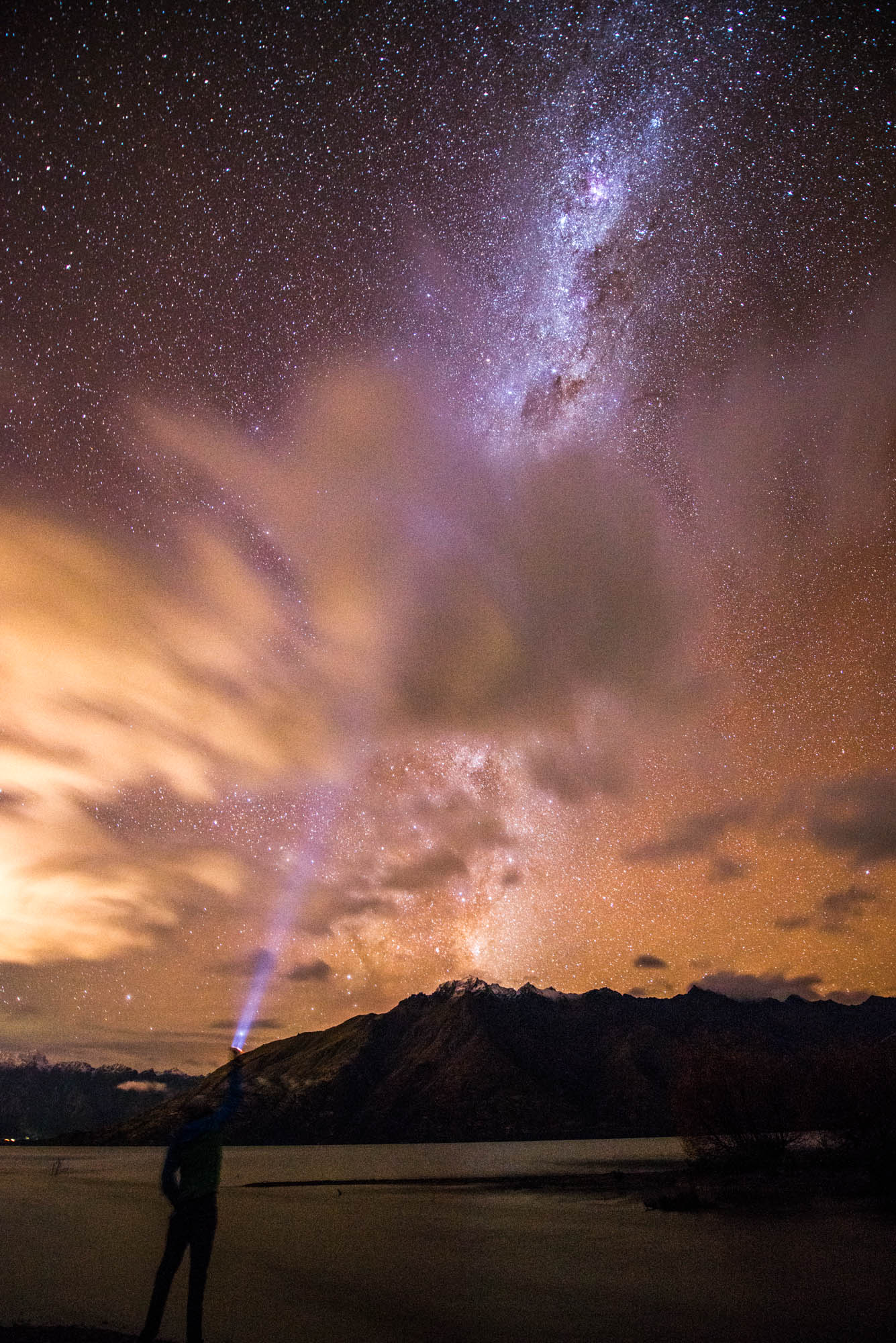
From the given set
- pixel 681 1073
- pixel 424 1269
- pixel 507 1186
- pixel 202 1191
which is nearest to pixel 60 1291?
pixel 424 1269

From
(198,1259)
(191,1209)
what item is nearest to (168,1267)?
(198,1259)

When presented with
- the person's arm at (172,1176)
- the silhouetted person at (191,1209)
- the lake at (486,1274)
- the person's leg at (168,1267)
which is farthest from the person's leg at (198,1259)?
the lake at (486,1274)

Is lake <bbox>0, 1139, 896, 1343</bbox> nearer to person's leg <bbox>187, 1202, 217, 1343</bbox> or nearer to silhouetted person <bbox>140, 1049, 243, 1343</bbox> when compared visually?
person's leg <bbox>187, 1202, 217, 1343</bbox>

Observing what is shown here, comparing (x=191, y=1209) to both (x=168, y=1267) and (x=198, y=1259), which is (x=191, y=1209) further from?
(x=168, y=1267)

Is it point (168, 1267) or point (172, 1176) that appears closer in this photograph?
point (168, 1267)

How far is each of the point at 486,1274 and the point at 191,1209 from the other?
20.2m

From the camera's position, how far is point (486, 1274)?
2583 cm

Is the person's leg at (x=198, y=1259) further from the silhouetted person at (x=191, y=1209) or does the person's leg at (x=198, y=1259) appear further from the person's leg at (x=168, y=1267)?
the person's leg at (x=168, y=1267)

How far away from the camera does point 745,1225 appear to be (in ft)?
117

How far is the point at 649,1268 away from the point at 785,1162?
140 feet

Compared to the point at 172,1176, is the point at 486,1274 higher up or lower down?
lower down

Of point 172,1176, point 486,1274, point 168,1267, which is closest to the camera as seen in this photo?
point 168,1267

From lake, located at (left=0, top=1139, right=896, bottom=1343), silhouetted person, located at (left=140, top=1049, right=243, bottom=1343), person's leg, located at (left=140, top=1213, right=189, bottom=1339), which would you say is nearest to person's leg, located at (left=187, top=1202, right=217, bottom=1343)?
silhouetted person, located at (left=140, top=1049, right=243, bottom=1343)

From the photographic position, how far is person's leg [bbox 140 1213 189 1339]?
10391 mm
